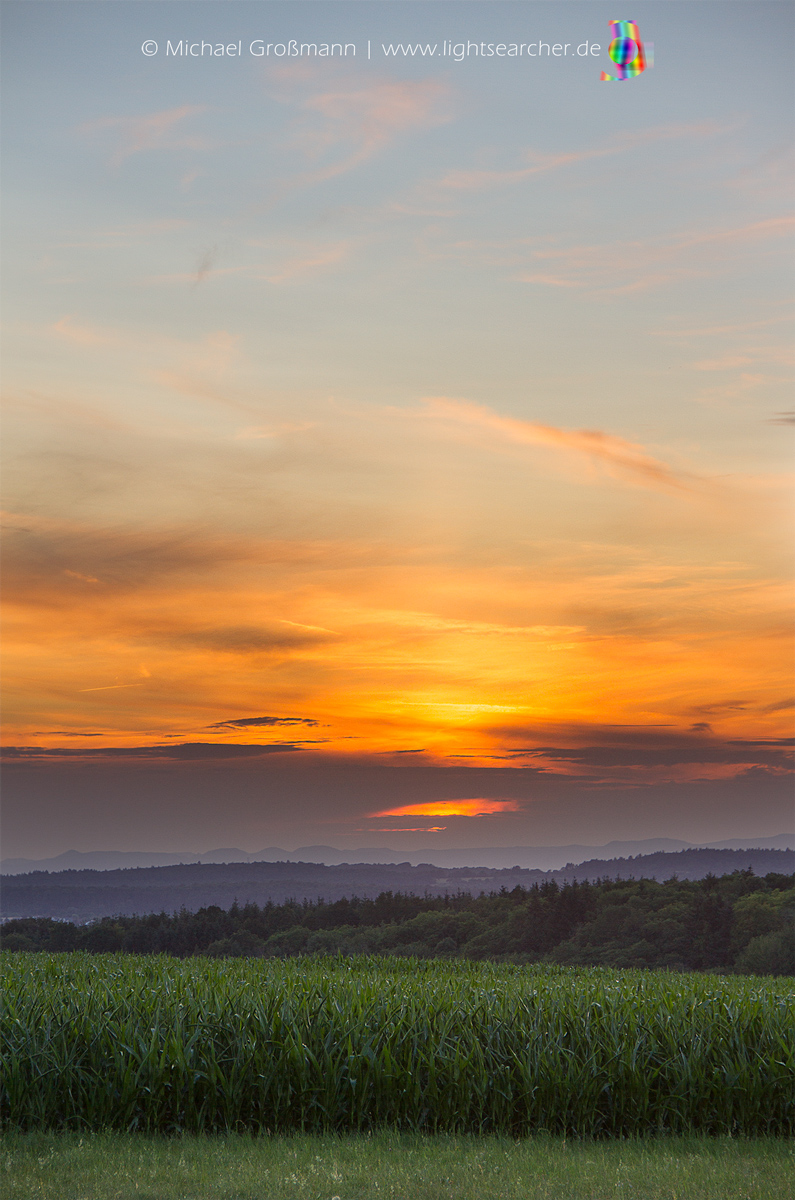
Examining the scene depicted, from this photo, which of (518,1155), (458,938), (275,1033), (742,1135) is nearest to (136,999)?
(275,1033)

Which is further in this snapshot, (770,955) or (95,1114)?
(770,955)

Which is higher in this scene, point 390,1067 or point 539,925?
point 390,1067

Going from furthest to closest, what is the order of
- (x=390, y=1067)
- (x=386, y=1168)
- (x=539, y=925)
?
(x=539, y=925), (x=390, y=1067), (x=386, y=1168)

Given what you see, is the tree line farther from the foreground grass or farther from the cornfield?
the foreground grass

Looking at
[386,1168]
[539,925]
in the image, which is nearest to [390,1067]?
[386,1168]

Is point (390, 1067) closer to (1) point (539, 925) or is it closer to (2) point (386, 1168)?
(2) point (386, 1168)

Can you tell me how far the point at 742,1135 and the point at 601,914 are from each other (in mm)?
64259

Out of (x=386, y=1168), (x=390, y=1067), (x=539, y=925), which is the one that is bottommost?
(x=539, y=925)

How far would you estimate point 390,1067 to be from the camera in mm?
9938

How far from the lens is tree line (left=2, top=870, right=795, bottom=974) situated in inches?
1960

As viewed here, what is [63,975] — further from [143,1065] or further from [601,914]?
[601,914]

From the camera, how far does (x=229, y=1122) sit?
32.0ft

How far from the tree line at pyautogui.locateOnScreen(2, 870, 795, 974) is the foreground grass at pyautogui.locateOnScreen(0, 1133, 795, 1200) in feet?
132

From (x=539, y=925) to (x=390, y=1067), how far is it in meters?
68.0
